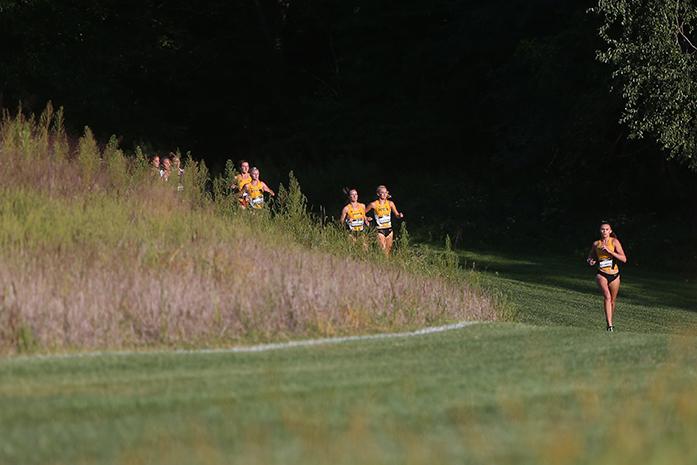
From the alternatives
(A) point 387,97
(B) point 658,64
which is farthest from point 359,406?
(A) point 387,97

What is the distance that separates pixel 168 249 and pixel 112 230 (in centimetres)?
82

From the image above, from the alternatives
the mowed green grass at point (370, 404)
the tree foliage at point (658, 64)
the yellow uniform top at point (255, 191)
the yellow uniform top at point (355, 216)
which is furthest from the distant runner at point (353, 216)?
the mowed green grass at point (370, 404)

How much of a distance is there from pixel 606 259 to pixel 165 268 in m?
8.46

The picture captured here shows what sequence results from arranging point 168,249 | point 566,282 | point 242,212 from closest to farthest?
point 168,249 → point 242,212 → point 566,282

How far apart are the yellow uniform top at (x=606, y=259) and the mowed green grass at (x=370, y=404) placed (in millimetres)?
A: 6369

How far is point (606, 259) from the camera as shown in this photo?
23.3 m

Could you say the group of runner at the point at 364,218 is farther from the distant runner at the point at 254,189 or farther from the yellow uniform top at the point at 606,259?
the yellow uniform top at the point at 606,259

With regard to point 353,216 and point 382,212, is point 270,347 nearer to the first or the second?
point 353,216

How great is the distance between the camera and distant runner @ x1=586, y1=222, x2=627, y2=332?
22969 mm

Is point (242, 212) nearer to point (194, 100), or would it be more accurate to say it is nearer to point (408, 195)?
point (408, 195)

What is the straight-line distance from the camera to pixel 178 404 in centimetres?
1138

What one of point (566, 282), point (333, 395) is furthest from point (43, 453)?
point (566, 282)

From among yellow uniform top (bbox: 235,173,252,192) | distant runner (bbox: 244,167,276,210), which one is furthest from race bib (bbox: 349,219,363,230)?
yellow uniform top (bbox: 235,173,252,192)

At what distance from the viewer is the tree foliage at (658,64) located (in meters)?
29.7
